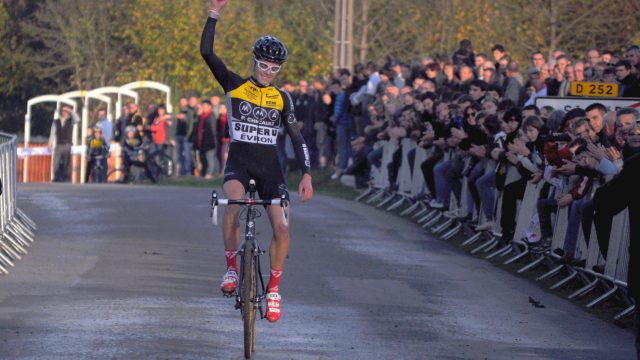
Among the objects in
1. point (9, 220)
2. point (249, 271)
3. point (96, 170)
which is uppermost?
point (249, 271)

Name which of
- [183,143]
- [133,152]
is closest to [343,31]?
[183,143]

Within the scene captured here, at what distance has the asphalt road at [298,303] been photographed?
426 inches

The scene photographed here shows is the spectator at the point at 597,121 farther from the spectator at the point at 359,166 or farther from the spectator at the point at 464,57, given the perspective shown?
the spectator at the point at 359,166

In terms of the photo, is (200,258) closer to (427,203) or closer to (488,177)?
(488,177)

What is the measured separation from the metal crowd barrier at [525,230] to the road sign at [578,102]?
4.06ft

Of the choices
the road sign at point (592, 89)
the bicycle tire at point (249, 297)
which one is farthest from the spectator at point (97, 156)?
the bicycle tire at point (249, 297)

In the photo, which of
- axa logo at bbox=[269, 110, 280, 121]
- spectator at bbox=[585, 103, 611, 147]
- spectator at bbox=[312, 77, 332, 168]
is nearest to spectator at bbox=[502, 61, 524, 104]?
spectator at bbox=[585, 103, 611, 147]

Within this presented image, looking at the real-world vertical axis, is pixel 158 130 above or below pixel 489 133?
below

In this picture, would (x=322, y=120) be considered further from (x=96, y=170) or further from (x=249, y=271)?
(x=249, y=271)

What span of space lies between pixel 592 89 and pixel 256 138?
9.53 meters

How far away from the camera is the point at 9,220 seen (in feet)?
59.4

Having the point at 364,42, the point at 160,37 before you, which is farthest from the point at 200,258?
the point at 160,37

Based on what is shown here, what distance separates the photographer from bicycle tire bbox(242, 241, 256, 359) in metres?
10.2

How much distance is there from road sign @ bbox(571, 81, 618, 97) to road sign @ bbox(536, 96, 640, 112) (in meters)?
0.24
